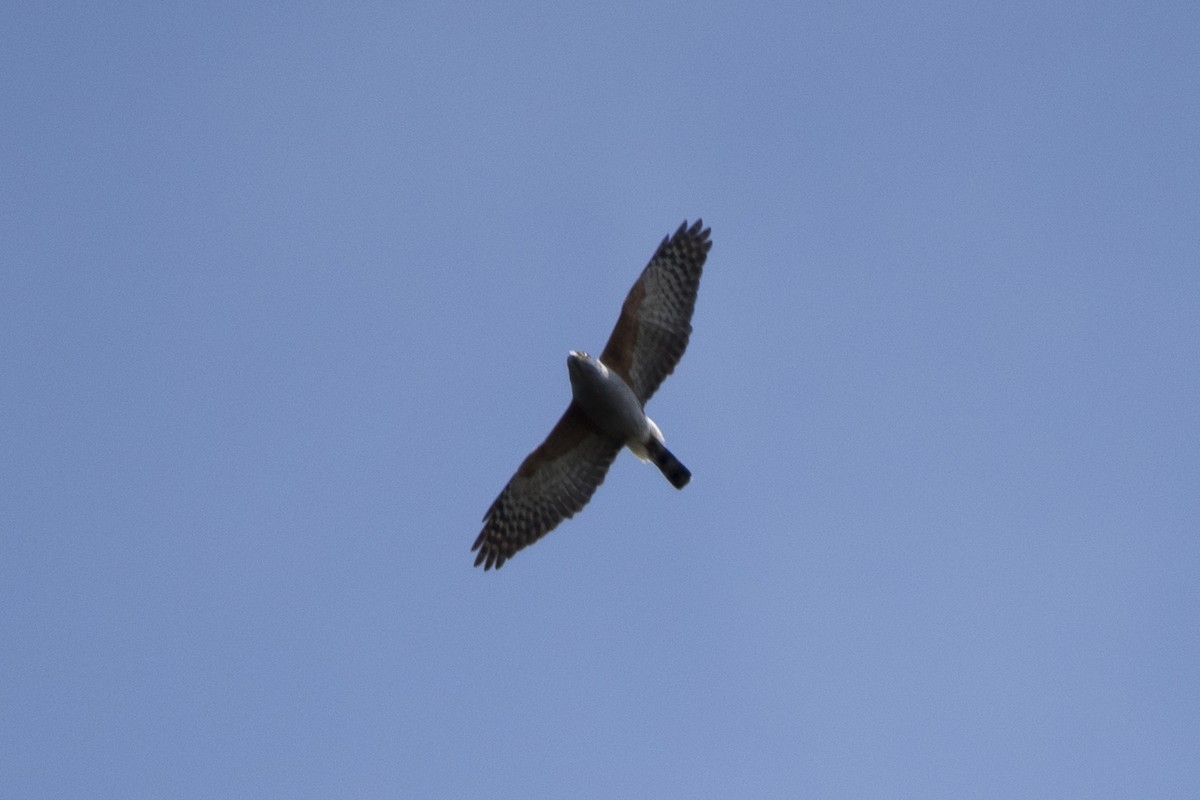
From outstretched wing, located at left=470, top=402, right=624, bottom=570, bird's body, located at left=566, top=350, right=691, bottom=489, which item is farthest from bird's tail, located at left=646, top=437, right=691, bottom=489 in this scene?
outstretched wing, located at left=470, top=402, right=624, bottom=570

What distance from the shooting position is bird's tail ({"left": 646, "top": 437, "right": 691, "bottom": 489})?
494 inches

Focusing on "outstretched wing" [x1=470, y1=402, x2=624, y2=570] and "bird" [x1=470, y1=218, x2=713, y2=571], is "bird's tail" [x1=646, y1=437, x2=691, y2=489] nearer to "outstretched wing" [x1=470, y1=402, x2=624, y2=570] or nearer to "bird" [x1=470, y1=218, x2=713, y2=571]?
"bird" [x1=470, y1=218, x2=713, y2=571]

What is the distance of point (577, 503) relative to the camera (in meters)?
12.7

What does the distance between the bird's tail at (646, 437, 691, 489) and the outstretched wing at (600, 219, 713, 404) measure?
53 cm

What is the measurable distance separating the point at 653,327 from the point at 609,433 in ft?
4.25

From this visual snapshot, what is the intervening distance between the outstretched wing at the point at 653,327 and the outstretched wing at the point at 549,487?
0.74 m

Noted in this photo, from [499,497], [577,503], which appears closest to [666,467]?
[577,503]

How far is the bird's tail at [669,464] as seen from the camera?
12.6m

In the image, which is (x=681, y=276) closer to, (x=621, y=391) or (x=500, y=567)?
(x=621, y=391)

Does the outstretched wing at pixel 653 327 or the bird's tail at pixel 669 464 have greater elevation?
the outstretched wing at pixel 653 327

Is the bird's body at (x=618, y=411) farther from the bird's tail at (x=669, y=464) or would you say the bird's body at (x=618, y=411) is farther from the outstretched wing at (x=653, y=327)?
the outstretched wing at (x=653, y=327)

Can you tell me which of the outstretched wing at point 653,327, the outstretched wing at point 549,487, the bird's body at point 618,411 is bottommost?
the outstretched wing at point 549,487

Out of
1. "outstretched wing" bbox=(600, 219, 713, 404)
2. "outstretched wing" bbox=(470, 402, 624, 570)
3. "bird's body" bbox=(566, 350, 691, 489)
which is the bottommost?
"outstretched wing" bbox=(470, 402, 624, 570)

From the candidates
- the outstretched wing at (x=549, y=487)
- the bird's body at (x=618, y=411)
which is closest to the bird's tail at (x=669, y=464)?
the bird's body at (x=618, y=411)
